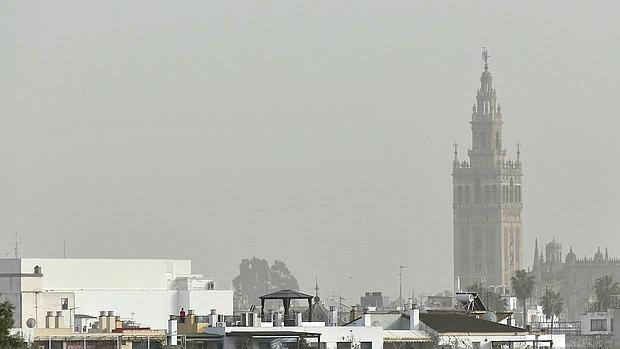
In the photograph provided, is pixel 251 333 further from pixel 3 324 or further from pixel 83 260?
pixel 83 260

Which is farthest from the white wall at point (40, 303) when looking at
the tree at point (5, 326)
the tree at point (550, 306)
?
the tree at point (550, 306)

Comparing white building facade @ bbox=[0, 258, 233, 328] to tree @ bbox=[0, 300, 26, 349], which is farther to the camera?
white building facade @ bbox=[0, 258, 233, 328]

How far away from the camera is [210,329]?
2980 inches

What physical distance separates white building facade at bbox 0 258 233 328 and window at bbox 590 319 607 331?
22.5 meters

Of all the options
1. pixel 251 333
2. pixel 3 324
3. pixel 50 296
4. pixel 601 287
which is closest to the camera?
pixel 3 324

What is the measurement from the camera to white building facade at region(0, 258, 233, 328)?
129125 millimetres

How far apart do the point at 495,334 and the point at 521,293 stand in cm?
10954

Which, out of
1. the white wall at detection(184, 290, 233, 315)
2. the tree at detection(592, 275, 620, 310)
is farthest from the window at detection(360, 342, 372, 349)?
the tree at detection(592, 275, 620, 310)

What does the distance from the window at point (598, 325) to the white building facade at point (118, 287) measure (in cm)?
2247

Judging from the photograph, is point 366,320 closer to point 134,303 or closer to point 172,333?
point 172,333

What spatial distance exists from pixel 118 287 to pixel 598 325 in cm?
3362

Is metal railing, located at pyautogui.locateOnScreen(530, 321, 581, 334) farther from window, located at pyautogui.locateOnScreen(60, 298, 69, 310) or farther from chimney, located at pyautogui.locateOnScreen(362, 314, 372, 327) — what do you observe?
chimney, located at pyautogui.locateOnScreen(362, 314, 372, 327)

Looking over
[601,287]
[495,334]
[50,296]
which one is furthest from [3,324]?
[601,287]

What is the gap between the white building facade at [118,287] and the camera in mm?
129125
